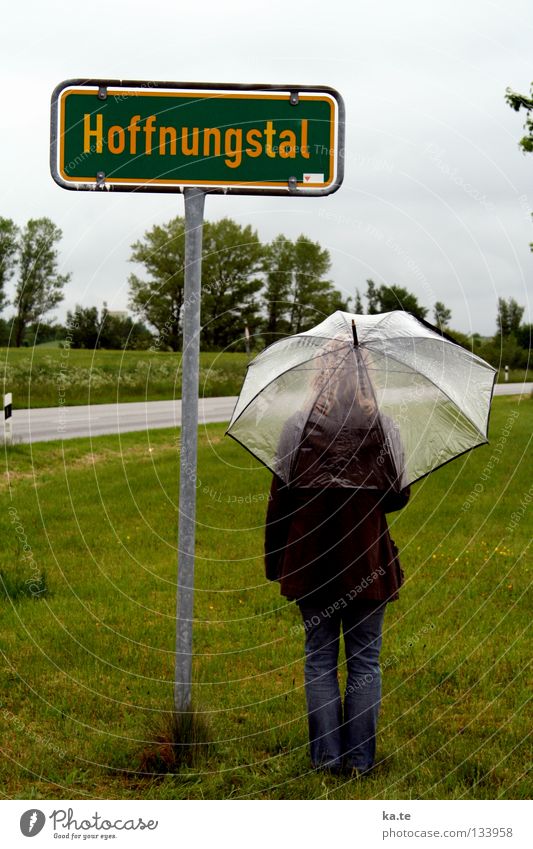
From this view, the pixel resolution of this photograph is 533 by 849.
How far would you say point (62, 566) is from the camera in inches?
333

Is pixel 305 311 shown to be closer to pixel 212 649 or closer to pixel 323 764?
pixel 212 649

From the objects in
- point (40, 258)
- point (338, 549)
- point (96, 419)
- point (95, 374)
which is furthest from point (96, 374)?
point (338, 549)

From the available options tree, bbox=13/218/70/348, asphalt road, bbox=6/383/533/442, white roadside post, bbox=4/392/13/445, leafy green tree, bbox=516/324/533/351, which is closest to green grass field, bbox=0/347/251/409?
asphalt road, bbox=6/383/533/442

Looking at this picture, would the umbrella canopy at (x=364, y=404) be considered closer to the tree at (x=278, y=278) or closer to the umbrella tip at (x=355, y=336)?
the umbrella tip at (x=355, y=336)

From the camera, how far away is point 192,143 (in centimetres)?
450

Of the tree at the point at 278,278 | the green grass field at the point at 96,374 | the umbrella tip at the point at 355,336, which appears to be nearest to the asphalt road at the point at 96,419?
the green grass field at the point at 96,374

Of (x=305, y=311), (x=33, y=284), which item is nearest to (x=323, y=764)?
(x=305, y=311)

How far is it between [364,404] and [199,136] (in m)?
1.48

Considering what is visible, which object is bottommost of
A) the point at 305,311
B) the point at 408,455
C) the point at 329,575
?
the point at 329,575

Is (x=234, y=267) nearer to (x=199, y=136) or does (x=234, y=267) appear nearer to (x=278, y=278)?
(x=278, y=278)

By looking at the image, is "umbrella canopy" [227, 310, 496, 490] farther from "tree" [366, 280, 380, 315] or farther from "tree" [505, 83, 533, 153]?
"tree" [505, 83, 533, 153]

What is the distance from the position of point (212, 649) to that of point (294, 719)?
4.42ft

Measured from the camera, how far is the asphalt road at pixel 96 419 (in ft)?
59.1

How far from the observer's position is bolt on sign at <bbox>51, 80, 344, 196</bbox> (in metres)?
4.48
